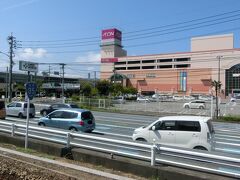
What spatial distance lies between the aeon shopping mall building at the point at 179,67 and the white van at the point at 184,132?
9180 cm

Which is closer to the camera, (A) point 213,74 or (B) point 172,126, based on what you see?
(B) point 172,126

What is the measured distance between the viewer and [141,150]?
31.4 ft

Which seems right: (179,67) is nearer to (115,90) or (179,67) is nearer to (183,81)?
(183,81)

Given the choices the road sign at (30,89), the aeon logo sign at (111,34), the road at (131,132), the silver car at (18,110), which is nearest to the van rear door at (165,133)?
the road at (131,132)

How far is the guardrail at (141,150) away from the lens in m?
7.84

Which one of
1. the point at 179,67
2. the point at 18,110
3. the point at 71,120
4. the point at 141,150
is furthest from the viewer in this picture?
the point at 179,67

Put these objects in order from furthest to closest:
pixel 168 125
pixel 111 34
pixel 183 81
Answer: pixel 111 34 < pixel 183 81 < pixel 168 125

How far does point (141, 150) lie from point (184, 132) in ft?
13.4

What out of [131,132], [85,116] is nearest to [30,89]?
[85,116]

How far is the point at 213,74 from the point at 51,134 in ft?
366

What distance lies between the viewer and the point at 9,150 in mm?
12469

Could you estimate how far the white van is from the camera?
12797mm

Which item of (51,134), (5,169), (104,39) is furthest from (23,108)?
(104,39)

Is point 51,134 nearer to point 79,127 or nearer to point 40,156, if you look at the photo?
point 40,156
